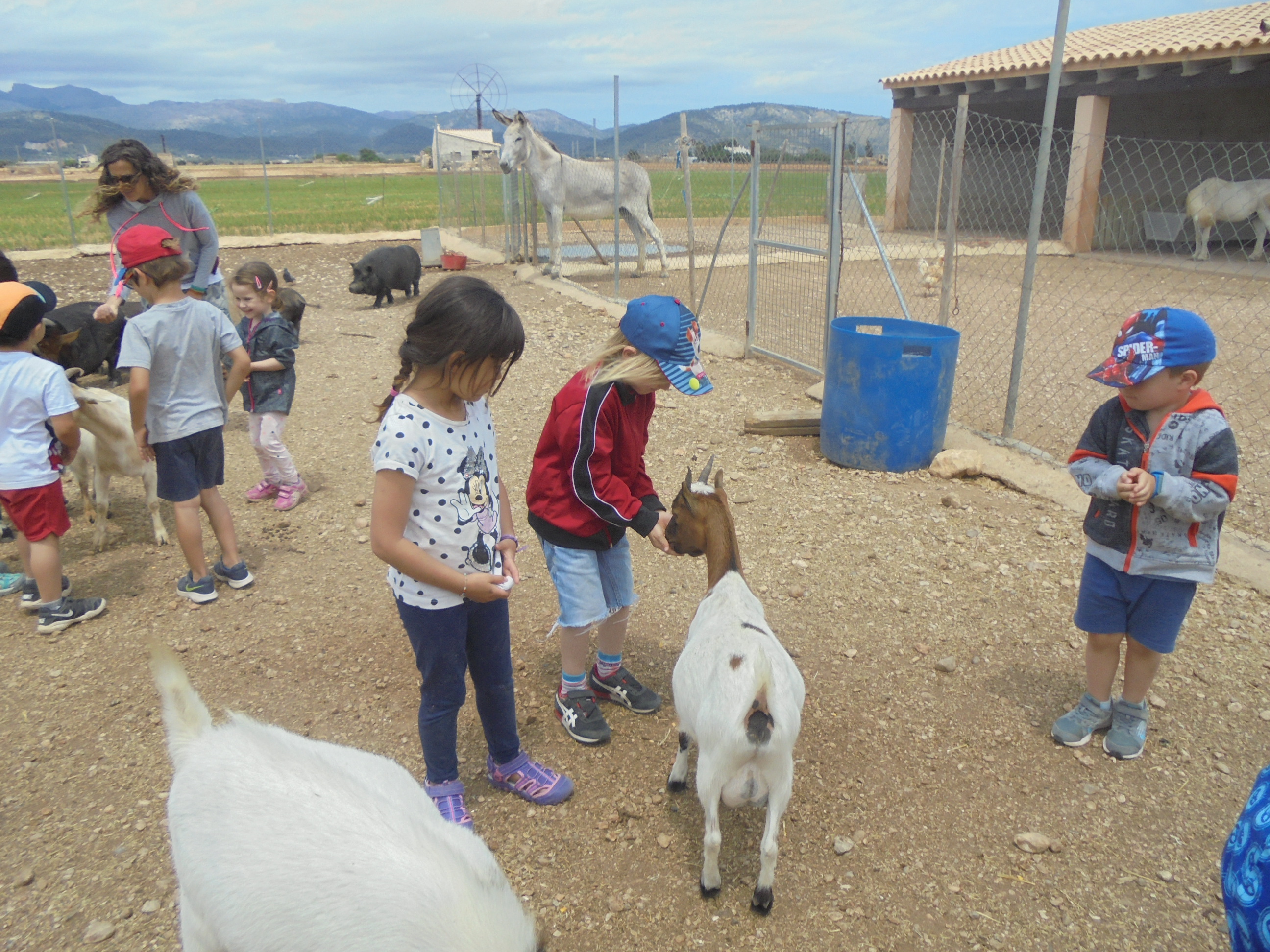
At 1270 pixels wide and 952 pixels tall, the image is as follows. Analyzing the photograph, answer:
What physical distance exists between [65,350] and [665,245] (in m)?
12.6

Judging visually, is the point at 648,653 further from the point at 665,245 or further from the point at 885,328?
the point at 665,245

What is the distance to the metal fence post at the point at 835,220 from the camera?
6.58 metres

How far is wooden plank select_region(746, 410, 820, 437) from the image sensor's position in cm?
634

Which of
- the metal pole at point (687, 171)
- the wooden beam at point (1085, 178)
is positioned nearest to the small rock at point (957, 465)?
the metal pole at point (687, 171)

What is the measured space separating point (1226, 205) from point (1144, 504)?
14746 mm

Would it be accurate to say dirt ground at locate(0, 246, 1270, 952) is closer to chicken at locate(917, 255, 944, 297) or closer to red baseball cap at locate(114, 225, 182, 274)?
red baseball cap at locate(114, 225, 182, 274)

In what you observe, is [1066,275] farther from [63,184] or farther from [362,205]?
[362,205]

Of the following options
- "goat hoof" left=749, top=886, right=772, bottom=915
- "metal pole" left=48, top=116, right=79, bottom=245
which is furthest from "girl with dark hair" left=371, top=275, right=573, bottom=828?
"metal pole" left=48, top=116, right=79, bottom=245

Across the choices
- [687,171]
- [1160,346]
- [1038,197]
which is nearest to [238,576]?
[1160,346]

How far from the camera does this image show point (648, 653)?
148 inches

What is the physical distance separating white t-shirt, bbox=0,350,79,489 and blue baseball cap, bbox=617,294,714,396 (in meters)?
2.81

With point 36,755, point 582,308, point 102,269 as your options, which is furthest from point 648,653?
point 102,269

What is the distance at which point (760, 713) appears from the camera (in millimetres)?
2244

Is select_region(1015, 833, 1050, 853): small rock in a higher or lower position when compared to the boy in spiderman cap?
lower
